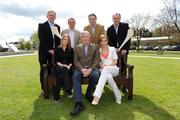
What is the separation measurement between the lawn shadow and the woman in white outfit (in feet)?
0.87

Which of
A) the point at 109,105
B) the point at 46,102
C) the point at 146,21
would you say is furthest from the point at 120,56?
the point at 146,21

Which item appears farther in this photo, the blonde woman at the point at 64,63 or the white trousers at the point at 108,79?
the blonde woman at the point at 64,63

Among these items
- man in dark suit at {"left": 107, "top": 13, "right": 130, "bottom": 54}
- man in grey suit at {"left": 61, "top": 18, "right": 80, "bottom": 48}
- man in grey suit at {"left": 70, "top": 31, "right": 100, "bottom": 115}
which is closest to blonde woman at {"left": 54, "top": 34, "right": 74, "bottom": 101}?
man in grey suit at {"left": 70, "top": 31, "right": 100, "bottom": 115}

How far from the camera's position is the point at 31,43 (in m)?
97.8

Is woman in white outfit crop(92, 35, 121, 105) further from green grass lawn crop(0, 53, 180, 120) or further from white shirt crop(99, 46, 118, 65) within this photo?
green grass lawn crop(0, 53, 180, 120)

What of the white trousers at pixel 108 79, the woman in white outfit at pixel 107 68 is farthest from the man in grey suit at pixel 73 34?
the white trousers at pixel 108 79

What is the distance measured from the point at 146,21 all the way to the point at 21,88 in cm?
5623

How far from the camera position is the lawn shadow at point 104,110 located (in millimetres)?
5742

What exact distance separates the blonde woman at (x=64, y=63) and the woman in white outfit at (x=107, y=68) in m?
0.74

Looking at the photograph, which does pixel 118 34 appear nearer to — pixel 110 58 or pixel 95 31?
pixel 95 31

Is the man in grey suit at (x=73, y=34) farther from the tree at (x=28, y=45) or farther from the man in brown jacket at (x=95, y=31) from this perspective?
the tree at (x=28, y=45)

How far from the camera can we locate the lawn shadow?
5.74 meters

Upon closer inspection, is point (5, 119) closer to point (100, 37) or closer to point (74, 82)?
point (74, 82)

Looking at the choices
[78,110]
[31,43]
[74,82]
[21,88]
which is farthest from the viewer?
[31,43]
